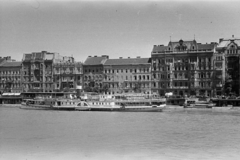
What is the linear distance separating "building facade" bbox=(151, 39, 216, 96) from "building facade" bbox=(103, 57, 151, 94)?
220 cm

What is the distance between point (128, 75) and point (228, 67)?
25.1 m

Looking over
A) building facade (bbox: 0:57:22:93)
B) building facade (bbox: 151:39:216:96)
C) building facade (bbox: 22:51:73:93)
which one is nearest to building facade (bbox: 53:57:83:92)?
building facade (bbox: 22:51:73:93)

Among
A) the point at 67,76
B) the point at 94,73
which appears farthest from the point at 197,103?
the point at 67,76

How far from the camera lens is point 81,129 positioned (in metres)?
44.3

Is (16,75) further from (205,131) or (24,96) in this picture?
(205,131)

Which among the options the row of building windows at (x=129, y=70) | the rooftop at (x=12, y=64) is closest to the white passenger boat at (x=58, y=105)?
the row of building windows at (x=129, y=70)

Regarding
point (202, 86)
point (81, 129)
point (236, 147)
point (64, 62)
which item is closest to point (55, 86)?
point (64, 62)

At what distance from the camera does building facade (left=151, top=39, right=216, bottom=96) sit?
321 ft

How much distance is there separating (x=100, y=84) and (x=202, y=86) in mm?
26912

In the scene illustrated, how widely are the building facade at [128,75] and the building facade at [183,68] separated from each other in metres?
2.20

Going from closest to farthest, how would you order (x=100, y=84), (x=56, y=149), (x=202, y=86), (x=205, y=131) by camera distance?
(x=56, y=149)
(x=205, y=131)
(x=202, y=86)
(x=100, y=84)

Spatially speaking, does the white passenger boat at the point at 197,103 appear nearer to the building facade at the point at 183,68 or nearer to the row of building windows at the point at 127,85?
the building facade at the point at 183,68

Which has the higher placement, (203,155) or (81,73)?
(81,73)

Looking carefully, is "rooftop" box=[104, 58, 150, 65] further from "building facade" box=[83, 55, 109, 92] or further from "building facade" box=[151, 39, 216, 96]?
"building facade" box=[151, 39, 216, 96]
